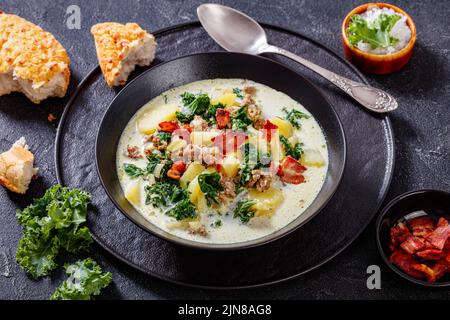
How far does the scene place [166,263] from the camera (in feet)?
16.7

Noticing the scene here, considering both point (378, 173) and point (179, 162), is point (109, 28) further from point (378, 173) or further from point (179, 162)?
point (378, 173)

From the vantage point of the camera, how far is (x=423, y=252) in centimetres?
491

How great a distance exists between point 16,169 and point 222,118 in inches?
71.2

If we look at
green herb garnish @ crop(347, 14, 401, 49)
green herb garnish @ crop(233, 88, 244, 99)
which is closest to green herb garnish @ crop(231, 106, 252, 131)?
green herb garnish @ crop(233, 88, 244, 99)

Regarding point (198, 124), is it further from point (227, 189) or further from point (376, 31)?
point (376, 31)

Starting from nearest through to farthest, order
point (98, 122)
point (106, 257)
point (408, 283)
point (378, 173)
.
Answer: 1. point (408, 283)
2. point (106, 257)
3. point (378, 173)
4. point (98, 122)

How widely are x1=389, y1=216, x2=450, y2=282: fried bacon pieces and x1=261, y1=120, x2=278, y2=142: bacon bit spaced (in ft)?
4.18

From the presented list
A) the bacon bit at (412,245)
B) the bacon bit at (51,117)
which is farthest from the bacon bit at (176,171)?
the bacon bit at (412,245)

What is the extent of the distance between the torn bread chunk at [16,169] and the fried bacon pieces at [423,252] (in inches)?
122

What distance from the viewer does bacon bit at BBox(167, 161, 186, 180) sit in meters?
5.21

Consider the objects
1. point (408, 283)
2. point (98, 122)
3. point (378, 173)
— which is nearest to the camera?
point (408, 283)
